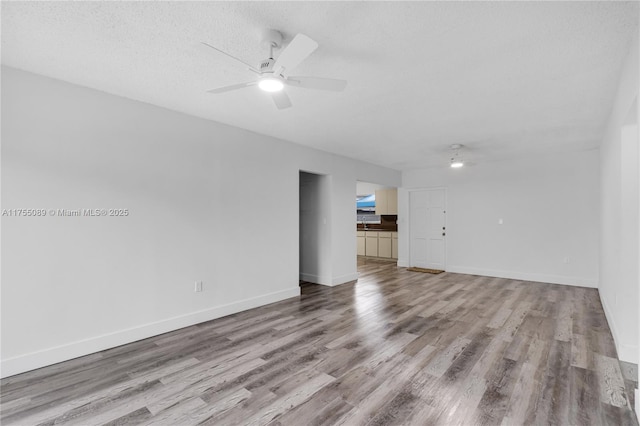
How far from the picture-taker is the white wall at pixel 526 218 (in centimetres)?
533

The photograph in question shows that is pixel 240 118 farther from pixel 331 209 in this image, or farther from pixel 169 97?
pixel 331 209

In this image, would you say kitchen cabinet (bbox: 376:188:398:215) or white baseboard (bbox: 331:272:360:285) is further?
kitchen cabinet (bbox: 376:188:398:215)

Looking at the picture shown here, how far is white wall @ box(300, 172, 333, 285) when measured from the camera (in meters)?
Result: 5.55

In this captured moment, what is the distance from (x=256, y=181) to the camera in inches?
166

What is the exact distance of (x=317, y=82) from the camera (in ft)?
7.07

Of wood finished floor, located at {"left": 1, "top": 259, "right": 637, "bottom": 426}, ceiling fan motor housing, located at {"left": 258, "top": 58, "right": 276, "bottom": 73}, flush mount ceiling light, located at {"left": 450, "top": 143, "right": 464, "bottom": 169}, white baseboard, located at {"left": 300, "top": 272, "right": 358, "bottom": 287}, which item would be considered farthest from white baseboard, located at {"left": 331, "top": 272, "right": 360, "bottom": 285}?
ceiling fan motor housing, located at {"left": 258, "top": 58, "right": 276, "bottom": 73}

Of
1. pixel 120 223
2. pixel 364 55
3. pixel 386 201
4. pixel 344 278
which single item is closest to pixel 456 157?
pixel 344 278

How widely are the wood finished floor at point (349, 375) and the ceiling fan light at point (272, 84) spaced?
222cm

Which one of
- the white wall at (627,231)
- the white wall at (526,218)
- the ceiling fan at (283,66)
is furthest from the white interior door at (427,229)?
the ceiling fan at (283,66)

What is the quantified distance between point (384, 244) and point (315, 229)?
149 inches

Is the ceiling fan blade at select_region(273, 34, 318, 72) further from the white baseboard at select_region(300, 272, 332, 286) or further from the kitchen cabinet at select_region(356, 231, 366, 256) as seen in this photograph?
the kitchen cabinet at select_region(356, 231, 366, 256)

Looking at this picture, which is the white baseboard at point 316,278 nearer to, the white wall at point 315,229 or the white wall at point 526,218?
the white wall at point 315,229

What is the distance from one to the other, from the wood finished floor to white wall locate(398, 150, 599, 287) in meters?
2.00

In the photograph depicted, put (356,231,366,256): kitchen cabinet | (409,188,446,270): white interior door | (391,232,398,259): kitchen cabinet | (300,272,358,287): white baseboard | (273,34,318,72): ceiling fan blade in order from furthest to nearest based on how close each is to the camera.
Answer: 1. (356,231,366,256): kitchen cabinet
2. (391,232,398,259): kitchen cabinet
3. (409,188,446,270): white interior door
4. (300,272,358,287): white baseboard
5. (273,34,318,72): ceiling fan blade
